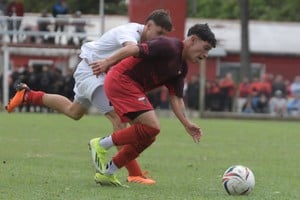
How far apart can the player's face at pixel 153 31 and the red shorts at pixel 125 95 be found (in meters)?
0.72

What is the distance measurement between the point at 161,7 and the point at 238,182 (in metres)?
27.4

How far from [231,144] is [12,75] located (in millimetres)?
18718

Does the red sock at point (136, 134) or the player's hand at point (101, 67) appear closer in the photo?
the player's hand at point (101, 67)

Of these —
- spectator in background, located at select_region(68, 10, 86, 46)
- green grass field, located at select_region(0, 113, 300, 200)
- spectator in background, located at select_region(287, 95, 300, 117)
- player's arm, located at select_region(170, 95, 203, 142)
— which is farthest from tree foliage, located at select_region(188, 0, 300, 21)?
player's arm, located at select_region(170, 95, 203, 142)

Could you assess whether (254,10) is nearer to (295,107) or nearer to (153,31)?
(295,107)

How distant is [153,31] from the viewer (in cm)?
941

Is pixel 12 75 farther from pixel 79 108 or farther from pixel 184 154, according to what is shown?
pixel 79 108

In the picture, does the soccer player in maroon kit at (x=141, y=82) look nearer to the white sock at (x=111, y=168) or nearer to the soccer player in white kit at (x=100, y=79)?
the white sock at (x=111, y=168)

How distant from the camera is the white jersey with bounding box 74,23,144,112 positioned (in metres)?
9.56

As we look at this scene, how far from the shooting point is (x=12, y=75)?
34344 millimetres

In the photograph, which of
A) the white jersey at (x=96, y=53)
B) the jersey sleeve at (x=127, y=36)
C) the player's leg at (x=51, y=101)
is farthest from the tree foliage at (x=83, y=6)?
the jersey sleeve at (x=127, y=36)

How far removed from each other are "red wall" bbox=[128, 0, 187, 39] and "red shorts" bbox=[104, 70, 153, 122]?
84.2 feet

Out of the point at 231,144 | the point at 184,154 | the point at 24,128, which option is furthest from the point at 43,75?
the point at 184,154

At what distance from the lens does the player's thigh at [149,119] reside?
8.66 m
